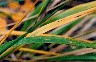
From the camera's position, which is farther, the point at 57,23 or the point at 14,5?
the point at 14,5

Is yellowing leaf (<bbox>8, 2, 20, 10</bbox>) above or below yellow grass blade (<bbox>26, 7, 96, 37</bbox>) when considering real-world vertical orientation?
above

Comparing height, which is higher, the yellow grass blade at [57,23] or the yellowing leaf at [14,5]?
the yellowing leaf at [14,5]

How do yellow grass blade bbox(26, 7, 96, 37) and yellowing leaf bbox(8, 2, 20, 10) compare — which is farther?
yellowing leaf bbox(8, 2, 20, 10)

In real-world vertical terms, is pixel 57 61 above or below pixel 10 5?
below

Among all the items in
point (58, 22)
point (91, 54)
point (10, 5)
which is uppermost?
point (10, 5)

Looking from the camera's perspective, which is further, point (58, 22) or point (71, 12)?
point (71, 12)

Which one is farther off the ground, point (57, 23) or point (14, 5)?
point (14, 5)

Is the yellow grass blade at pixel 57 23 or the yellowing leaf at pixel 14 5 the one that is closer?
the yellow grass blade at pixel 57 23

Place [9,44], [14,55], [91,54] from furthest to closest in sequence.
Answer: [14,55] → [91,54] → [9,44]

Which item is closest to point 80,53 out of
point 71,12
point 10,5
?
point 71,12

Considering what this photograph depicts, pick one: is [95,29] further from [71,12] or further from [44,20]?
[44,20]

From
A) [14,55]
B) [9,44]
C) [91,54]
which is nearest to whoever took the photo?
[9,44]
